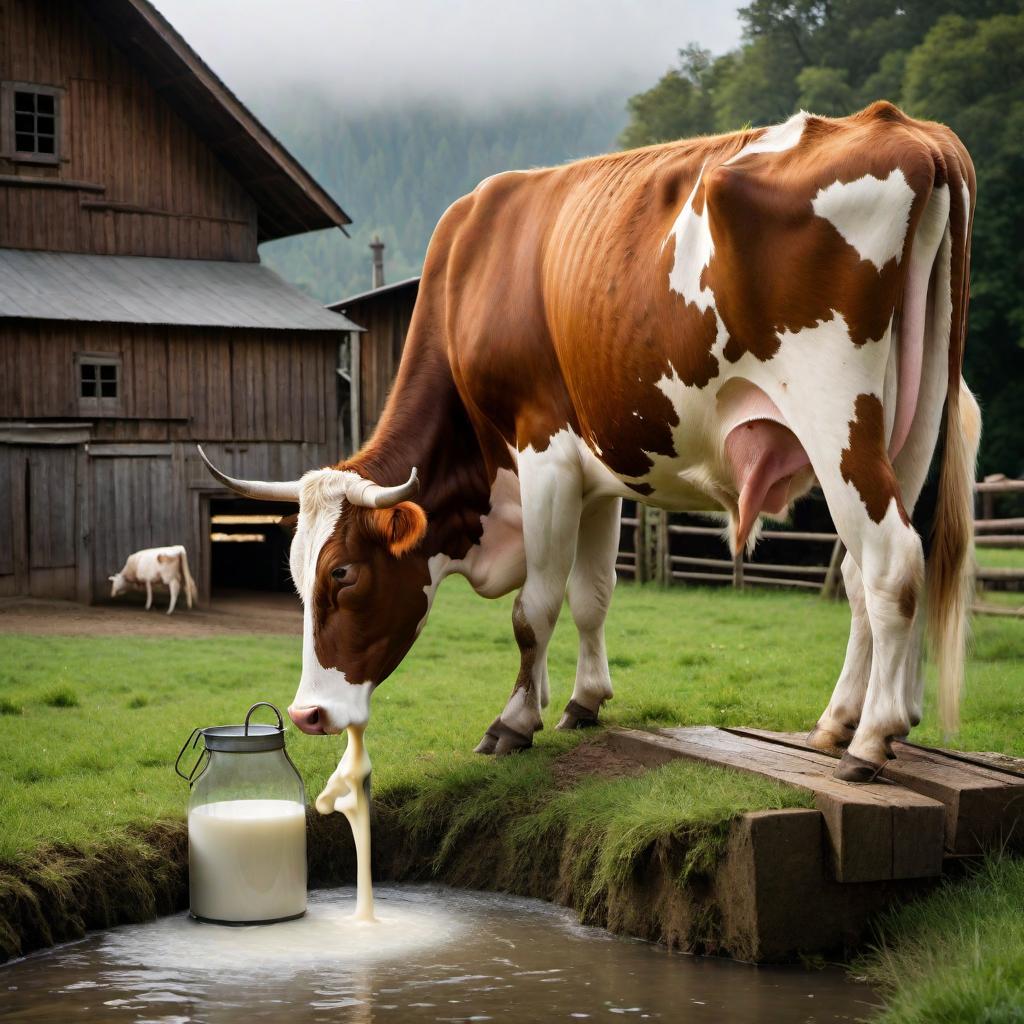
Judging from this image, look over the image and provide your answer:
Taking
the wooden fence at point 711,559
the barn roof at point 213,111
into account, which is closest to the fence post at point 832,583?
the wooden fence at point 711,559

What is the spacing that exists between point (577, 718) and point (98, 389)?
1341 cm

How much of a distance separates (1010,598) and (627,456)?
10.4 m

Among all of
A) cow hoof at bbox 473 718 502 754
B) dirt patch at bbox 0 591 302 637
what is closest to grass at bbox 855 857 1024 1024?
cow hoof at bbox 473 718 502 754

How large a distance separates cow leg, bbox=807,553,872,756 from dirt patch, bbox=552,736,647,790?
76 centimetres

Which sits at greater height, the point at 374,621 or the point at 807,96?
the point at 807,96

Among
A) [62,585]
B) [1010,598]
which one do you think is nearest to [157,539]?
[62,585]

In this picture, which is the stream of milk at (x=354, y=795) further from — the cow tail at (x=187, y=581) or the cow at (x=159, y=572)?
the cow tail at (x=187, y=581)

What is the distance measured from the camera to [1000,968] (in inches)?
159

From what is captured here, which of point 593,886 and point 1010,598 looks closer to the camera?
point 593,886

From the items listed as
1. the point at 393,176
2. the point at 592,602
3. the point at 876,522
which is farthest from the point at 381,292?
the point at 393,176

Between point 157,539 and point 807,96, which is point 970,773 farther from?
point 807,96

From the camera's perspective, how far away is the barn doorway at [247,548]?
2270 cm

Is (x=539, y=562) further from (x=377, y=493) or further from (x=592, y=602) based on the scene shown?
(x=377, y=493)

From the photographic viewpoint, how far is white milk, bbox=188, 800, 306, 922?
551cm
